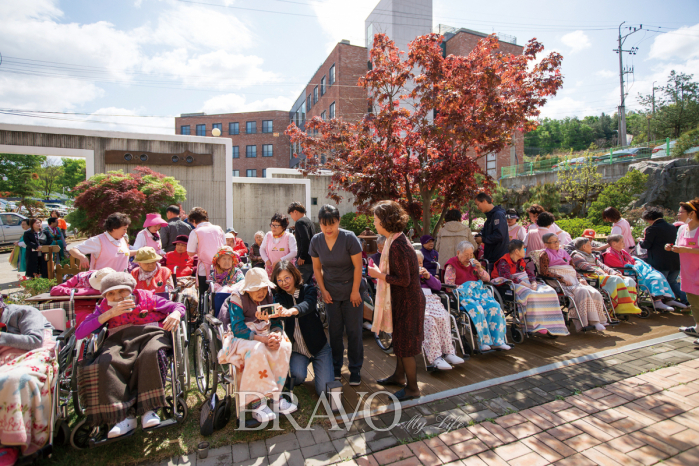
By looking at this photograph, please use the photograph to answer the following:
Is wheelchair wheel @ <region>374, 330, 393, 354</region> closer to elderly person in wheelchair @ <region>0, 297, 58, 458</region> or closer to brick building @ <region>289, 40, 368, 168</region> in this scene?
elderly person in wheelchair @ <region>0, 297, 58, 458</region>

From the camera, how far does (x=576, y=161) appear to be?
20.6 meters

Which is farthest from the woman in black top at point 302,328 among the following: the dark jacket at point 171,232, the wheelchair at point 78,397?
the dark jacket at point 171,232

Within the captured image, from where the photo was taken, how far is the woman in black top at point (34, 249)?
8.50 metres

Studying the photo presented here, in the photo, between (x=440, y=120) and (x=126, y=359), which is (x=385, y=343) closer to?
(x=126, y=359)

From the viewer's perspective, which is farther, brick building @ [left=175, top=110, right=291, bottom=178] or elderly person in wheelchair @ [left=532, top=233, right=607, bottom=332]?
brick building @ [left=175, top=110, right=291, bottom=178]

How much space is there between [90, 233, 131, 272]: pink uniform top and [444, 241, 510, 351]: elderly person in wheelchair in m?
4.09

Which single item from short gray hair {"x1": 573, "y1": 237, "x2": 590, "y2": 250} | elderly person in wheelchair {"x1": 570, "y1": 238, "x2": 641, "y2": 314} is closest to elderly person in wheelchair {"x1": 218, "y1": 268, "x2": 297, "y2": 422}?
elderly person in wheelchair {"x1": 570, "y1": 238, "x2": 641, "y2": 314}

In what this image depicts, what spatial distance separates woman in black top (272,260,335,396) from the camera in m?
3.49

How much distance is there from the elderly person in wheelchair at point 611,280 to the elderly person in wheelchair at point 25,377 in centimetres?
654

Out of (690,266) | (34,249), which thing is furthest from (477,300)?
(34,249)

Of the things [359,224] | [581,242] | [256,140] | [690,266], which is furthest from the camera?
[256,140]

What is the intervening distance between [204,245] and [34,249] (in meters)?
6.56

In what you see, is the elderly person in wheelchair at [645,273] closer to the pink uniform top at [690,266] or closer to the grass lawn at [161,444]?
the pink uniform top at [690,266]

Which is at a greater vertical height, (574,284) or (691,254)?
(691,254)
